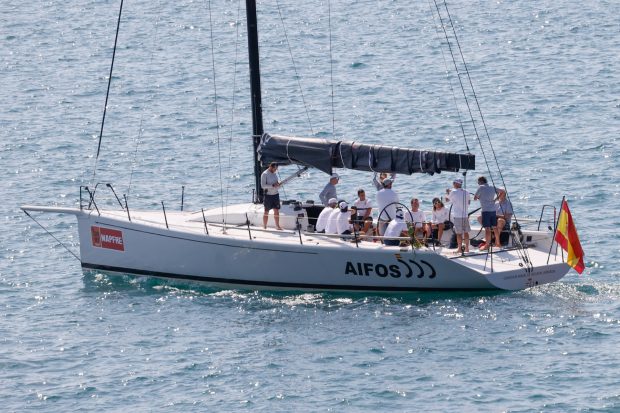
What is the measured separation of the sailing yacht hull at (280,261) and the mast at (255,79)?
2.13 meters

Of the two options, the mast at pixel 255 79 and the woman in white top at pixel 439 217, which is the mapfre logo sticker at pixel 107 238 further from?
the woman in white top at pixel 439 217

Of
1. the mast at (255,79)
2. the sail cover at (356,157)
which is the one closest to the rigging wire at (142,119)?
the mast at (255,79)

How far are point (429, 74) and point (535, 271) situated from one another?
27.6 m

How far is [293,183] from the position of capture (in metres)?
49.3

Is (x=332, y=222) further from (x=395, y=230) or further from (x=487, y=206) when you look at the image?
(x=487, y=206)

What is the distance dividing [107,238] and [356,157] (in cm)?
661

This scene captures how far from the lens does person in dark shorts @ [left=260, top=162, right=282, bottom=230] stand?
38.1 metres

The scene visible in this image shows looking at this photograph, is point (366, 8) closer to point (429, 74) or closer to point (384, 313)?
point (429, 74)

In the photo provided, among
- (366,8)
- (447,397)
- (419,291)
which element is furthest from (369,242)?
(366,8)

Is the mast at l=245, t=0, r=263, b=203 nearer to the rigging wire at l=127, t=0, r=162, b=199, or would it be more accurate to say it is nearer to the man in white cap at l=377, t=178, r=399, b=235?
the man in white cap at l=377, t=178, r=399, b=235

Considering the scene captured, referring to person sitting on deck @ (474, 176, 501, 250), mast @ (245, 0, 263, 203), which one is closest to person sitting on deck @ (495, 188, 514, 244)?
person sitting on deck @ (474, 176, 501, 250)

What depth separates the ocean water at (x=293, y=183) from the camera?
103 feet

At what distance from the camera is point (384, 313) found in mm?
34938

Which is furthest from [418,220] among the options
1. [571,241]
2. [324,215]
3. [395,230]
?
[571,241]
